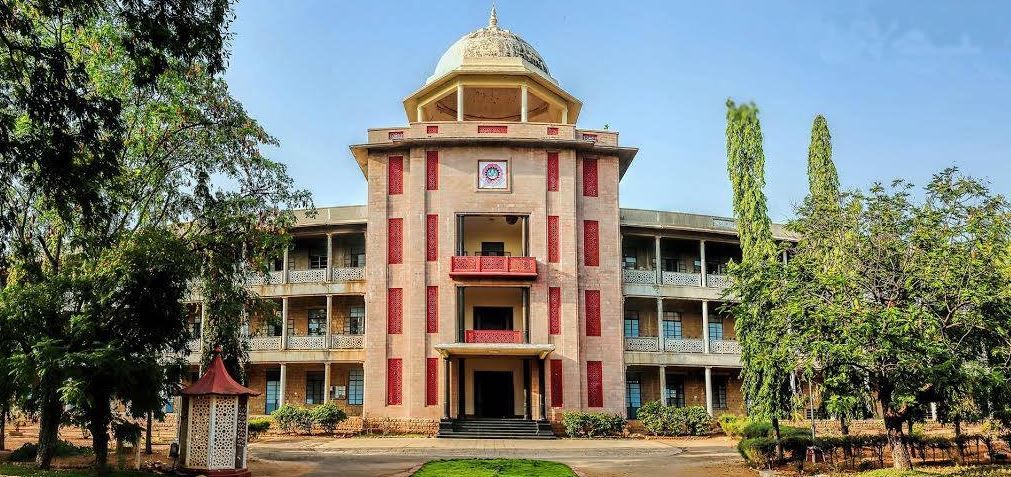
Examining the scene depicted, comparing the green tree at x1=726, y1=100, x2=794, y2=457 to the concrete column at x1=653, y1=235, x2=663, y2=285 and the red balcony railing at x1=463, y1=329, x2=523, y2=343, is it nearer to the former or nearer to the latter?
the concrete column at x1=653, y1=235, x2=663, y2=285

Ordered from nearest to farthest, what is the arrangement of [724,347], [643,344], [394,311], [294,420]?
[294,420] → [394,311] → [643,344] → [724,347]

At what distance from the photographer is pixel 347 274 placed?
Answer: 1366 inches

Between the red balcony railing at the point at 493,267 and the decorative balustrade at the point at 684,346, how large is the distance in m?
7.00

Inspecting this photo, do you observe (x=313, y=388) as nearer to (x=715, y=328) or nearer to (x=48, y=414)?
(x=715, y=328)

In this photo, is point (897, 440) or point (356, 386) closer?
point (897, 440)

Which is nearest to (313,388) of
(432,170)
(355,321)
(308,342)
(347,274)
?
(308,342)

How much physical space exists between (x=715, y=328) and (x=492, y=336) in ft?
36.9

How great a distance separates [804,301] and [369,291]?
1880 centimetres

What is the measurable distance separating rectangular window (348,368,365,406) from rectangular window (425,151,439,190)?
8667mm

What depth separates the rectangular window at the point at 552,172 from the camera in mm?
33344

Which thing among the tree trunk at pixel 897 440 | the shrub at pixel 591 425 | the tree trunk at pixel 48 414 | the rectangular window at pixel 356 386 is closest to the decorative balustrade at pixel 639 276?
the shrub at pixel 591 425

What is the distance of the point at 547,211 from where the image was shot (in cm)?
3306

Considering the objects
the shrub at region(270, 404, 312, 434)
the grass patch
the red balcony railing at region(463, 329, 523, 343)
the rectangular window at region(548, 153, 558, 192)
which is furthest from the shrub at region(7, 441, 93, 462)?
the rectangular window at region(548, 153, 558, 192)

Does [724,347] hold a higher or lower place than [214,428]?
higher
